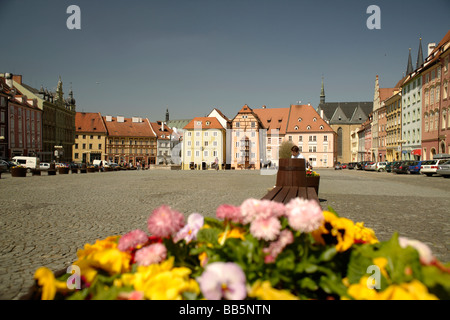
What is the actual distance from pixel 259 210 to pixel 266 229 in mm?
99

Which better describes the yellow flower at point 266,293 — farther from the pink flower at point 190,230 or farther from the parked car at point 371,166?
the parked car at point 371,166

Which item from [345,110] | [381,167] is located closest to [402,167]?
[381,167]

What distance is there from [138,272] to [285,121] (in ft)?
277

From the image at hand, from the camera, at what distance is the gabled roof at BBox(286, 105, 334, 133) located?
8050cm

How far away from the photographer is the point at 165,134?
327ft

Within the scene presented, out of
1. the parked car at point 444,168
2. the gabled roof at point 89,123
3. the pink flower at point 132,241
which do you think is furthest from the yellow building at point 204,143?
the pink flower at point 132,241

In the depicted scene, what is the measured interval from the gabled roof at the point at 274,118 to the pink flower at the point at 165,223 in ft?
267

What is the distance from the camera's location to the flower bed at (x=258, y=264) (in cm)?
116

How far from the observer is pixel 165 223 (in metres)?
1.47

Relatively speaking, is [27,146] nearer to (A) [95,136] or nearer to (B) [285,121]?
(A) [95,136]

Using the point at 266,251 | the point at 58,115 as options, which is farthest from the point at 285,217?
the point at 58,115

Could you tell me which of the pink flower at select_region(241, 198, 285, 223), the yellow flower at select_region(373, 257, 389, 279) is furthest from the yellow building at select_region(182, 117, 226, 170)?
the yellow flower at select_region(373, 257, 389, 279)
